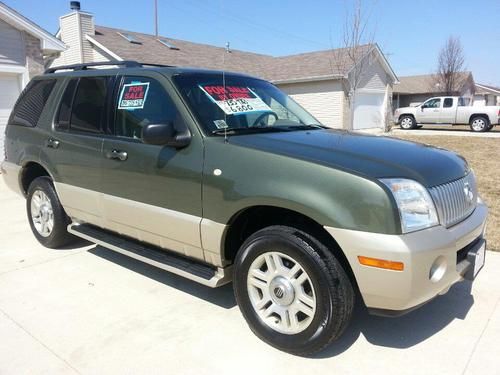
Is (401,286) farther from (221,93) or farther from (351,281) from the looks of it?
(221,93)

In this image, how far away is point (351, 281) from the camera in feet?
9.41

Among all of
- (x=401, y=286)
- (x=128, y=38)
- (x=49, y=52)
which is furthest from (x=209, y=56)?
(x=401, y=286)

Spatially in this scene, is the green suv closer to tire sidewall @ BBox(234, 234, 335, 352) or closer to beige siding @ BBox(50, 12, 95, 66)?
tire sidewall @ BBox(234, 234, 335, 352)

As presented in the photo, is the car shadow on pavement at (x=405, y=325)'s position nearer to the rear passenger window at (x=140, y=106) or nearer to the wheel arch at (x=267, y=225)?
the wheel arch at (x=267, y=225)

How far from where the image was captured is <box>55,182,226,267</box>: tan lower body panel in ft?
10.9

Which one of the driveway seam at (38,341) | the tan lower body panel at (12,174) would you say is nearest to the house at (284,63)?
the tan lower body panel at (12,174)

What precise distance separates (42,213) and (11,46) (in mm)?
7979

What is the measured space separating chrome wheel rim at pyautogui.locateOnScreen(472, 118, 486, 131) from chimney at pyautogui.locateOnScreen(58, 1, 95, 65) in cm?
1953

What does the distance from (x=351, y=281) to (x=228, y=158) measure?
1.17m

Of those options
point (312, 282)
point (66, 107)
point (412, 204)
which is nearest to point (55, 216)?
point (66, 107)

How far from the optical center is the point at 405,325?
3395 millimetres

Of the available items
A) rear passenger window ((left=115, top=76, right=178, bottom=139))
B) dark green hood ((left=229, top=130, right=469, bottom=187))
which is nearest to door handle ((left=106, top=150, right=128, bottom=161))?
rear passenger window ((left=115, top=76, right=178, bottom=139))

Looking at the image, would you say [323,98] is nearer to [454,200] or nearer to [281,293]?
[454,200]

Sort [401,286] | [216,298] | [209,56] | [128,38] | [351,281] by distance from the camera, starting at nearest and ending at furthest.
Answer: [401,286] < [351,281] < [216,298] < [128,38] < [209,56]
